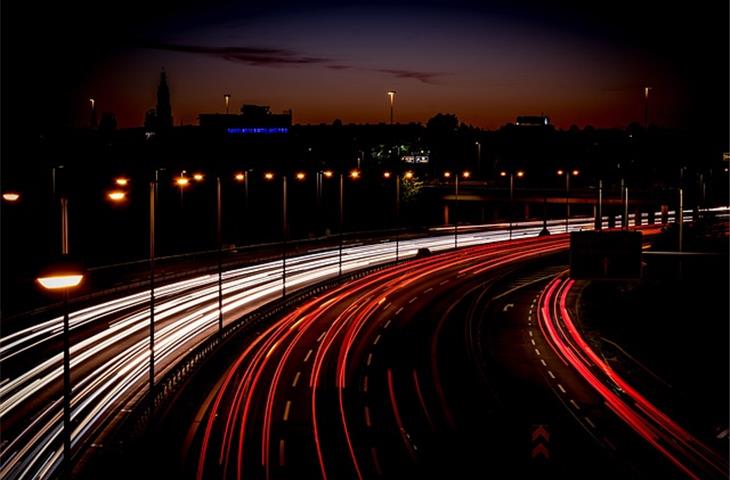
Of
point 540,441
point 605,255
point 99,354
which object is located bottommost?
point 99,354

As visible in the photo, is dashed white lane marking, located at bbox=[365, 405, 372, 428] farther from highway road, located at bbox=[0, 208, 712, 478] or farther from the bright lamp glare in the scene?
the bright lamp glare

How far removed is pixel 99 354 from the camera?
109 feet

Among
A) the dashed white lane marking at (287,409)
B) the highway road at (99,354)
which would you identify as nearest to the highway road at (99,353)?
the highway road at (99,354)

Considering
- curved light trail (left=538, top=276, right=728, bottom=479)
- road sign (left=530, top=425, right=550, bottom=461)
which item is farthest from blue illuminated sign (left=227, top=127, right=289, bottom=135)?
road sign (left=530, top=425, right=550, bottom=461)

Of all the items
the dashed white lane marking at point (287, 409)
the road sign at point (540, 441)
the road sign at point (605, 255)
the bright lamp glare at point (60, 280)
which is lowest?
the dashed white lane marking at point (287, 409)

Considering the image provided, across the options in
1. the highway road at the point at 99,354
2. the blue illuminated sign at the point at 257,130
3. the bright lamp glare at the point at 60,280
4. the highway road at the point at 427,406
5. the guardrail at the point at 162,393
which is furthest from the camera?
the blue illuminated sign at the point at 257,130

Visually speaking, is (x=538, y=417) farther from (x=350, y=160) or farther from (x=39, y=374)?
(x=350, y=160)

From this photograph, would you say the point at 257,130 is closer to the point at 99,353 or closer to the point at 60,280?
the point at 99,353

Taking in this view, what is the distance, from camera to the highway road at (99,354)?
920 inches

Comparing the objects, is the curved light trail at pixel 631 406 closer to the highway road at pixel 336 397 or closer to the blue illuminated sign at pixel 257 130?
the highway road at pixel 336 397

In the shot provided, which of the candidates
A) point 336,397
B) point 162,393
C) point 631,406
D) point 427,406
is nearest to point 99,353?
point 162,393

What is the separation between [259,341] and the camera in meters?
36.9

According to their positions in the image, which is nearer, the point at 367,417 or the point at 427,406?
the point at 367,417

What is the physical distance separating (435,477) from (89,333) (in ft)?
70.5
